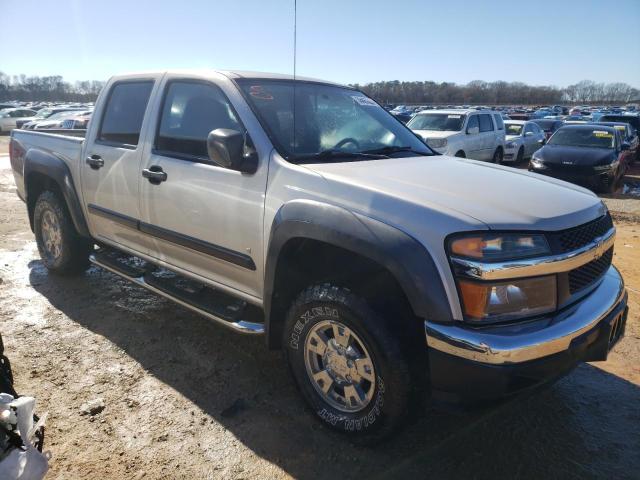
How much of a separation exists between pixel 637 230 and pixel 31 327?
25.5 feet

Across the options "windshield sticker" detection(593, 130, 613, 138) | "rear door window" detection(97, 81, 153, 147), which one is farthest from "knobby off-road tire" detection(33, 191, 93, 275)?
"windshield sticker" detection(593, 130, 613, 138)

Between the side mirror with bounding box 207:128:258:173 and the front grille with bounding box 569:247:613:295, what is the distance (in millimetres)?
1740

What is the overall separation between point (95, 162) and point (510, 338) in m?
3.39

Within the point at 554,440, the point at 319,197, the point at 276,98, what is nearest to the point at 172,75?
the point at 276,98

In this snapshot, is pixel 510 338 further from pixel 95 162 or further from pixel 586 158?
pixel 586 158

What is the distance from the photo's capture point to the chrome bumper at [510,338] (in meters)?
2.00

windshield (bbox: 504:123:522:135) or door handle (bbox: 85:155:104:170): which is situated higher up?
door handle (bbox: 85:155:104:170)

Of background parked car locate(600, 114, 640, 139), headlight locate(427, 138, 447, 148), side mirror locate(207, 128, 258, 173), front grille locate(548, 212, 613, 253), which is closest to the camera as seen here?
front grille locate(548, 212, 613, 253)

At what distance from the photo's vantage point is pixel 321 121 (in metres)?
3.23

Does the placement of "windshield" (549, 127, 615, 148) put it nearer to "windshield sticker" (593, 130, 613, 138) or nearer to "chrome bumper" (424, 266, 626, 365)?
"windshield sticker" (593, 130, 613, 138)

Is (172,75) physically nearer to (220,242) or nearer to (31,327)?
(220,242)

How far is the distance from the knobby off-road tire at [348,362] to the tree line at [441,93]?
6267 cm

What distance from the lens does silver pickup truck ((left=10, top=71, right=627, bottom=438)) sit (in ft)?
6.82

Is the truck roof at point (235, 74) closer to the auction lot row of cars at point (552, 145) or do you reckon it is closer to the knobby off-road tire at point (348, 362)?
the knobby off-road tire at point (348, 362)
